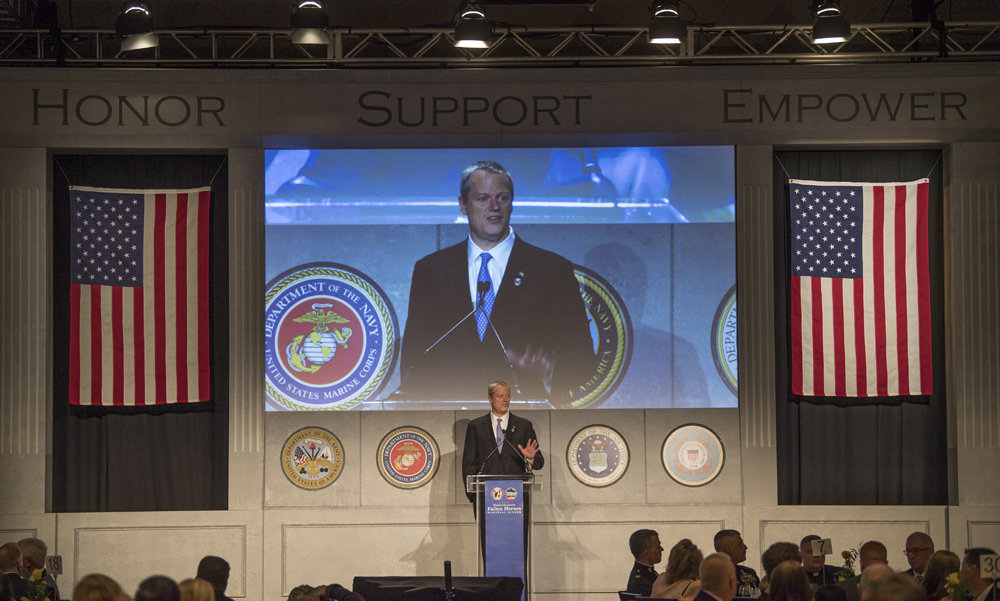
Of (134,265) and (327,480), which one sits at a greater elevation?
(134,265)

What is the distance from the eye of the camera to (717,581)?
436cm

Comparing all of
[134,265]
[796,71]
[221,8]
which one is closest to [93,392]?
[134,265]

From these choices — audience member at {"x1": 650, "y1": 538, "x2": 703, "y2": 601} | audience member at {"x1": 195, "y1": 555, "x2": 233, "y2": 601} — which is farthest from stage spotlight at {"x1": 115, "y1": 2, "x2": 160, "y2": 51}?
audience member at {"x1": 650, "y1": 538, "x2": 703, "y2": 601}

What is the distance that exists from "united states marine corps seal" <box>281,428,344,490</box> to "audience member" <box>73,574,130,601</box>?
5008 millimetres

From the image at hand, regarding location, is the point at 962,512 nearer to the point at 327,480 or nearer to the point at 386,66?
the point at 327,480

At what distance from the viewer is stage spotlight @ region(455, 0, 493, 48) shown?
806 cm

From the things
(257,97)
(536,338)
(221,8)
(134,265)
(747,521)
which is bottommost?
(747,521)

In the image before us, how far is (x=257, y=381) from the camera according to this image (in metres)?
8.82

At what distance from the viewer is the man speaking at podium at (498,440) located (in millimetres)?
7727

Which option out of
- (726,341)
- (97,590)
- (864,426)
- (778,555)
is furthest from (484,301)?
(97,590)

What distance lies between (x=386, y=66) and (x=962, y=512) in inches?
245

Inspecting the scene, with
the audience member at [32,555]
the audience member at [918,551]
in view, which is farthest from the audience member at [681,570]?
the audience member at [32,555]

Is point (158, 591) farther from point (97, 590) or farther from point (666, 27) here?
point (666, 27)

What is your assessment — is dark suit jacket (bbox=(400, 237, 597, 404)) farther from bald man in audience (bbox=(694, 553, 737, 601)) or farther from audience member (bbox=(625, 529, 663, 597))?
bald man in audience (bbox=(694, 553, 737, 601))
